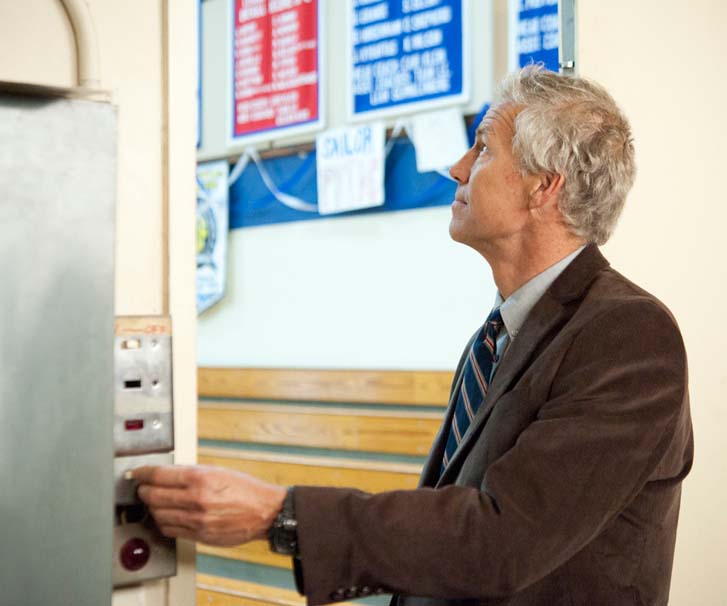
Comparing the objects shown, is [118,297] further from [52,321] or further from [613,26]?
→ [613,26]

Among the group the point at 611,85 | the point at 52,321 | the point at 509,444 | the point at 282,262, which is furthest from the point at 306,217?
the point at 52,321

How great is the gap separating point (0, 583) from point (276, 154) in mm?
3446

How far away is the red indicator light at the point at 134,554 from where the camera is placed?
111 cm

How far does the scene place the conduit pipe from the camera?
111cm

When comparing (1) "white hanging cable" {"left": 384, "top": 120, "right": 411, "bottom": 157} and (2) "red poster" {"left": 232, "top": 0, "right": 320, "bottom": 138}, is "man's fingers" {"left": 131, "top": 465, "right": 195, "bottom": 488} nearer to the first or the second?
(1) "white hanging cable" {"left": 384, "top": 120, "right": 411, "bottom": 157}

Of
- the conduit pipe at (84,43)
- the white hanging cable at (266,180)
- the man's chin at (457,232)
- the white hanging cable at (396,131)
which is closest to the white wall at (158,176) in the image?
the conduit pipe at (84,43)

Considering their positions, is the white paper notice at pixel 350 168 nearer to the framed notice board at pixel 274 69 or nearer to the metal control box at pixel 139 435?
the framed notice board at pixel 274 69

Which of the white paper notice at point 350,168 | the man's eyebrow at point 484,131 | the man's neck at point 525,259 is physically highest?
the white paper notice at point 350,168

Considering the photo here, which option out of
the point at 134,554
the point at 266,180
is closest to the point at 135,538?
the point at 134,554

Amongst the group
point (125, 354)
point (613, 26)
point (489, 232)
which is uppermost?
point (613, 26)

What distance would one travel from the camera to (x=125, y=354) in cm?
112

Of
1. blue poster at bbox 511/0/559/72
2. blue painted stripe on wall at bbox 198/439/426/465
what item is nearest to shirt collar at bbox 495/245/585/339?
blue poster at bbox 511/0/559/72

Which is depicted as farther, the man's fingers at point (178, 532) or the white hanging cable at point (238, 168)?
the white hanging cable at point (238, 168)

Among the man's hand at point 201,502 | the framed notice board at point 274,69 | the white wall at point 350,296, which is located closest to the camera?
the man's hand at point 201,502
